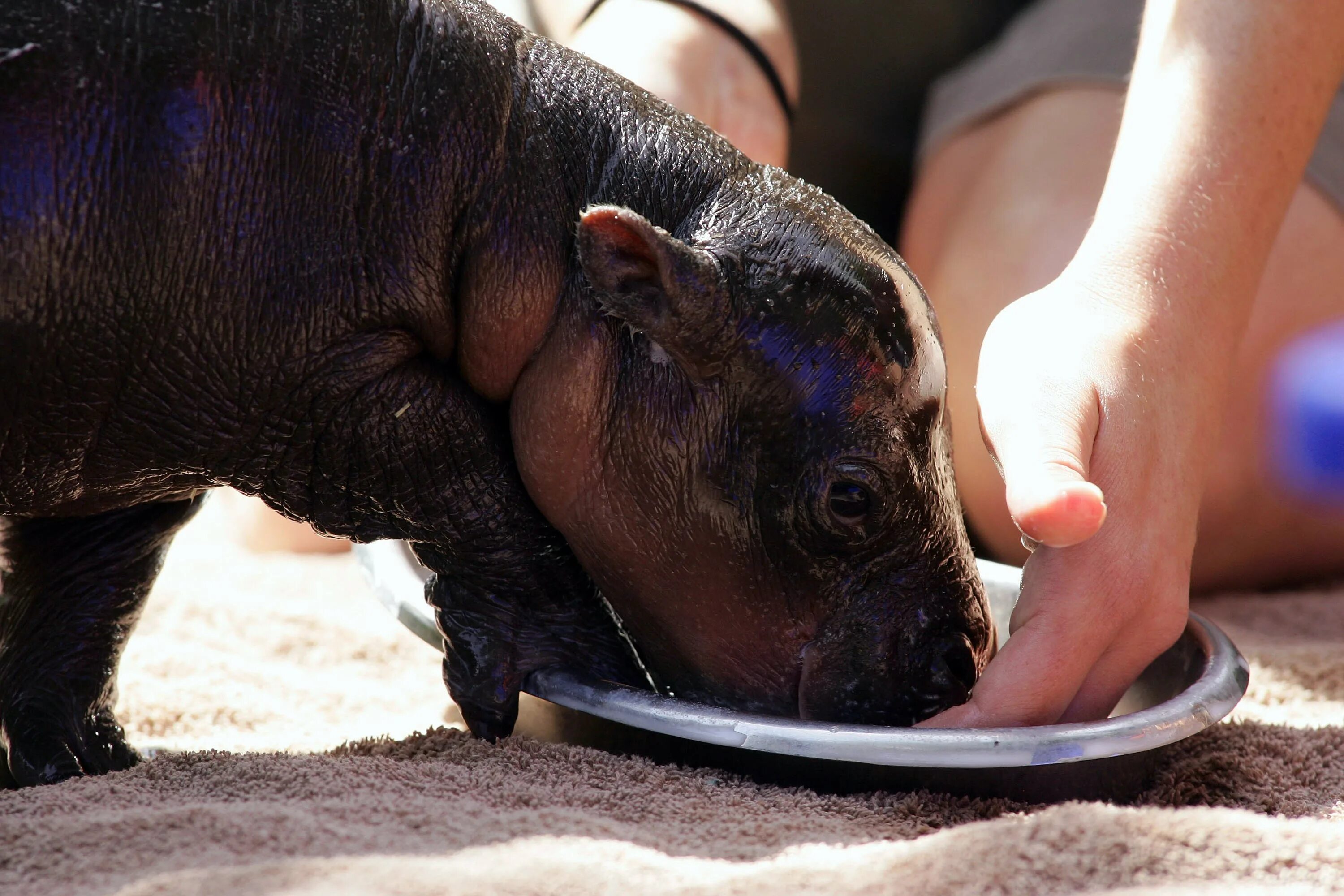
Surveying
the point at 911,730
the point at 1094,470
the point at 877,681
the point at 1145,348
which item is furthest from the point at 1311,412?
the point at 911,730

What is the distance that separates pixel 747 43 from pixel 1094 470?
5.13 ft

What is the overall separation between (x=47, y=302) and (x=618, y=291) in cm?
58

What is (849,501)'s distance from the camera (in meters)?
1.52

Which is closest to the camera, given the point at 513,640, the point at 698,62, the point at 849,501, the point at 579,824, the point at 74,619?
Result: the point at 579,824

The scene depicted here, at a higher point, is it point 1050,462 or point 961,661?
point 1050,462

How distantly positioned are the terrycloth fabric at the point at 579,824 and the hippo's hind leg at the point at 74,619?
0.15 metres

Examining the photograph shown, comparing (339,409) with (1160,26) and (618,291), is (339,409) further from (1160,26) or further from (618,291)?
(1160,26)

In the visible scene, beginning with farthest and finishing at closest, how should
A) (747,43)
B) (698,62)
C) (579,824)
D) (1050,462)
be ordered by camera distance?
1. (747,43)
2. (698,62)
3. (1050,462)
4. (579,824)

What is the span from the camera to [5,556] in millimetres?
1811

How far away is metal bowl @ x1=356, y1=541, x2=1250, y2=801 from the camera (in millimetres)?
1382

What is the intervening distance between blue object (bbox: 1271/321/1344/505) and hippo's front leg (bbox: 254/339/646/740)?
1767mm

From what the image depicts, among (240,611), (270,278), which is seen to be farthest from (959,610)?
(240,611)

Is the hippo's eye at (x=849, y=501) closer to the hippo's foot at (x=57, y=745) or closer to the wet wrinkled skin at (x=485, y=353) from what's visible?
the wet wrinkled skin at (x=485, y=353)

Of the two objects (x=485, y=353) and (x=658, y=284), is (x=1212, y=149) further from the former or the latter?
(x=485, y=353)
